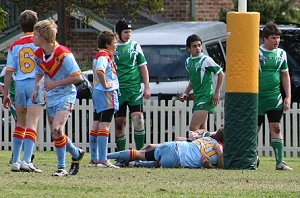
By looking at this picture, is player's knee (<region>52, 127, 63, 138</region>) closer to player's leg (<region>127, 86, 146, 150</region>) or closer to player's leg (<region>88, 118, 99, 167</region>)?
player's leg (<region>88, 118, 99, 167</region>)

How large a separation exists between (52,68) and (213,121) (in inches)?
304

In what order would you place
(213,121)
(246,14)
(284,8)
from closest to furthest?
(246,14) < (213,121) < (284,8)

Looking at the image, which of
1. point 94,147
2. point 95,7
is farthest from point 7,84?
point 95,7

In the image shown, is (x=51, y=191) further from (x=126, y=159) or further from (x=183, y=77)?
(x=183, y=77)

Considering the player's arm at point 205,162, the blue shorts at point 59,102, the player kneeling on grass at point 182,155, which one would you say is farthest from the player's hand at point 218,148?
the blue shorts at point 59,102

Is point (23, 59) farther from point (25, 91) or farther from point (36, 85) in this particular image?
point (36, 85)

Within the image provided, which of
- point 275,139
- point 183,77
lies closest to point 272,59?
point 275,139

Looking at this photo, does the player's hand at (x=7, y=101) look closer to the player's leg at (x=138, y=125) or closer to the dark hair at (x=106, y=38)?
the dark hair at (x=106, y=38)

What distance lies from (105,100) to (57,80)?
5.73ft

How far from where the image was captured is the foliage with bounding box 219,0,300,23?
30.0 metres

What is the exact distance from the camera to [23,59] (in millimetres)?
14039

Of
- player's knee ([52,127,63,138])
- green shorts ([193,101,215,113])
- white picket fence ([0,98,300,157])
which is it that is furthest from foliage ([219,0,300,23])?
player's knee ([52,127,63,138])

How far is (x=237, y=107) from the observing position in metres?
15.0

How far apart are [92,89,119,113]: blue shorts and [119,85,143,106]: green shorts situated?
1.21 m
